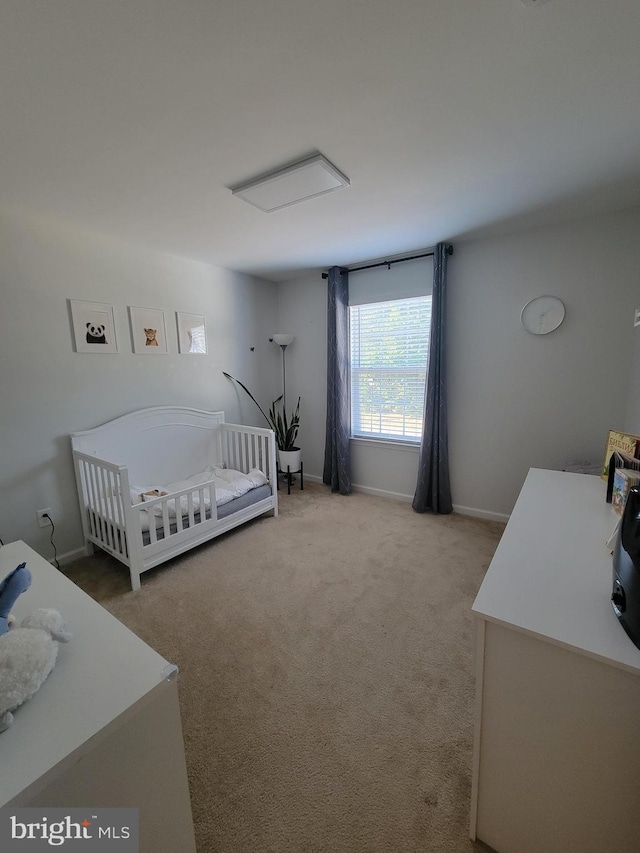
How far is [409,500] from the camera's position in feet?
11.3

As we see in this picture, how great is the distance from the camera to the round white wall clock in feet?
8.34

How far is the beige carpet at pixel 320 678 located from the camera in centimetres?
106

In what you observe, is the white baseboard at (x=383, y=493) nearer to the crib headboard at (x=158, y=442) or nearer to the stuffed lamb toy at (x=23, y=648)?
the crib headboard at (x=158, y=442)

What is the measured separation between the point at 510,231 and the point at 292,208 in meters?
1.70

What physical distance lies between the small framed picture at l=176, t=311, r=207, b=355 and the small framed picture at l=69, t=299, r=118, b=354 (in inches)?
22.4

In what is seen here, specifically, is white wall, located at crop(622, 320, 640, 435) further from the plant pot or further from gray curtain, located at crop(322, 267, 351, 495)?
the plant pot

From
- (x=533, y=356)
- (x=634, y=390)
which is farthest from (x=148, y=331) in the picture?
(x=634, y=390)

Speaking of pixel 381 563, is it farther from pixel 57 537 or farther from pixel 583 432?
pixel 57 537

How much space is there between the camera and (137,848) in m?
0.64

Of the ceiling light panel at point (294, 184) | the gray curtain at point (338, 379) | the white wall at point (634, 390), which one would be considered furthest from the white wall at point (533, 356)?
the ceiling light panel at point (294, 184)

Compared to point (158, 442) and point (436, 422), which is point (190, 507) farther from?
point (436, 422)

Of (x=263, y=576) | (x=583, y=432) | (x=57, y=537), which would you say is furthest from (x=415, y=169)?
(x=57, y=537)

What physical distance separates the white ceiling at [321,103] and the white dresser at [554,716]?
5.41 feet

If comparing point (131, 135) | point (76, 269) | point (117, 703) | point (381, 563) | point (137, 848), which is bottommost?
point (381, 563)
